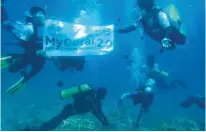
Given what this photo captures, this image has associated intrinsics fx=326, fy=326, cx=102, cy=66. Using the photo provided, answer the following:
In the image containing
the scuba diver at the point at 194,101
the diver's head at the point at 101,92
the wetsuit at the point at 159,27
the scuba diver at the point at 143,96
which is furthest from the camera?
the scuba diver at the point at 194,101

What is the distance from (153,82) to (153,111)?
0.85m

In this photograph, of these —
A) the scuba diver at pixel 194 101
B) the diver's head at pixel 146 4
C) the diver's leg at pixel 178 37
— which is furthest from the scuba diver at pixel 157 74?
the diver's head at pixel 146 4

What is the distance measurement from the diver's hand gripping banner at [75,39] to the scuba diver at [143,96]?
1.10 metres

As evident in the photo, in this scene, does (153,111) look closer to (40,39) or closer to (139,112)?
(139,112)

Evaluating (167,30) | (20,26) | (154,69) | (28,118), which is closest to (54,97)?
(28,118)

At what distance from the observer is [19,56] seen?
6863mm

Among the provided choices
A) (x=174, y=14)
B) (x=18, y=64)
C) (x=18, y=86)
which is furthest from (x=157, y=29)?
(x=18, y=86)

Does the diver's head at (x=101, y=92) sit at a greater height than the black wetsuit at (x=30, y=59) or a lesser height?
lesser

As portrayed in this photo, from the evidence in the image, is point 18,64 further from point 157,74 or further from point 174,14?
point 174,14

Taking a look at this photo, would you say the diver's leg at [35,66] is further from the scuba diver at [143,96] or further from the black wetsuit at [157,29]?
the black wetsuit at [157,29]

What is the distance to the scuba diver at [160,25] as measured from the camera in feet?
21.9

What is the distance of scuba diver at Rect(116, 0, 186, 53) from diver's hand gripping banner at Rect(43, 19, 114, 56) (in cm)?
36

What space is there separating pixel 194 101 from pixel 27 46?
3.80 m

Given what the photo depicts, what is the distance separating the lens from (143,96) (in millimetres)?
7059
